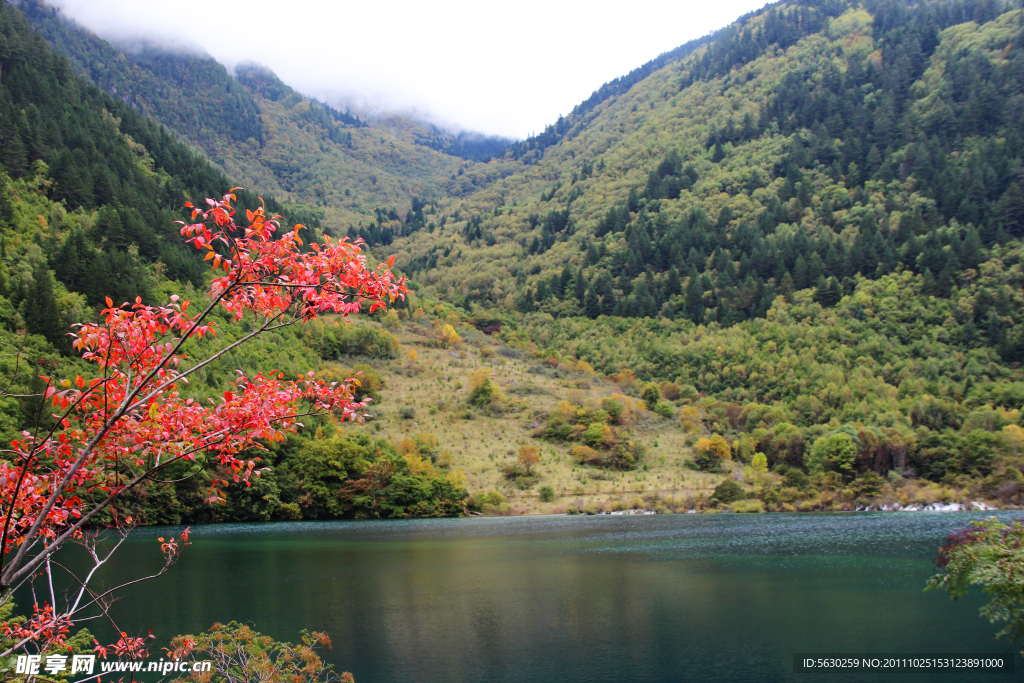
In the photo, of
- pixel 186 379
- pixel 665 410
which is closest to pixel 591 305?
pixel 665 410

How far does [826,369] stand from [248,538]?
82.2 m

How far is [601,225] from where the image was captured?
160 meters

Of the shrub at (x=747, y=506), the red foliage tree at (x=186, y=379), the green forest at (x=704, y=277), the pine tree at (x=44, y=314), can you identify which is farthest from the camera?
the shrub at (x=747, y=506)

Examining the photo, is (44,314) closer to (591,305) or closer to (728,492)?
(728,492)

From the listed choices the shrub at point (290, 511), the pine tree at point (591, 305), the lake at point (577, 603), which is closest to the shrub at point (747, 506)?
the lake at point (577, 603)

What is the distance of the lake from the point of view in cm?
1889

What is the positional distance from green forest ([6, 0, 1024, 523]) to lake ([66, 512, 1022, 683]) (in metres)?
10.7

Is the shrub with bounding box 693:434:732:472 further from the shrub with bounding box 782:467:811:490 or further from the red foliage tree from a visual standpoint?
the red foliage tree

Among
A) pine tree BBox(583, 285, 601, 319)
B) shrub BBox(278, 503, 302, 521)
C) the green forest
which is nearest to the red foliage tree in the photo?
the green forest

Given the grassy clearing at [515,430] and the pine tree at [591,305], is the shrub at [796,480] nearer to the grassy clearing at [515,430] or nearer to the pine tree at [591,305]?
the grassy clearing at [515,430]

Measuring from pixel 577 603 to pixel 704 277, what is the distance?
115 m

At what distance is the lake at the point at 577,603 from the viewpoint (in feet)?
62.0

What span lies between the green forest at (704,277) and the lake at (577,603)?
35.1 ft

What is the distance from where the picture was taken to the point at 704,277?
13138cm
